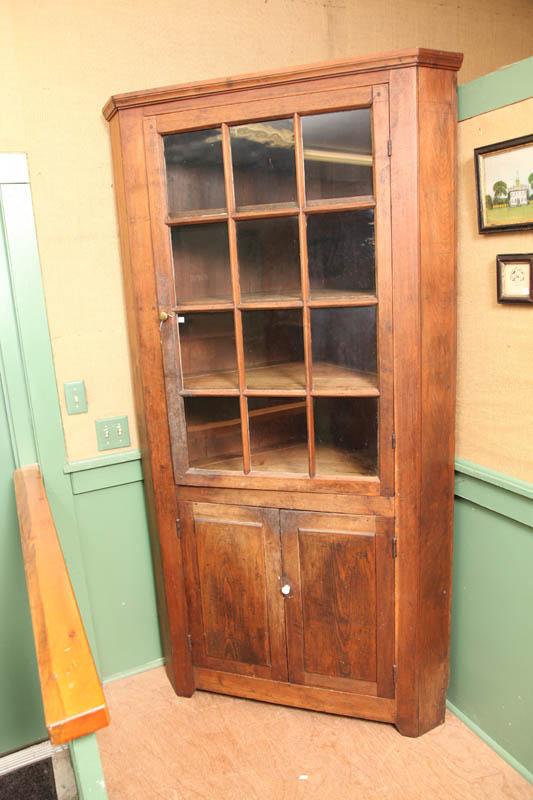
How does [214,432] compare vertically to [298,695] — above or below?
above

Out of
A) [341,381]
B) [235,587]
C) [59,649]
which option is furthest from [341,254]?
[59,649]

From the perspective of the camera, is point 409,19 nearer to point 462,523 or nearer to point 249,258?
point 249,258

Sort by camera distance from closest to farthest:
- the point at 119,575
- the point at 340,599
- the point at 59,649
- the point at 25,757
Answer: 1. the point at 59,649
2. the point at 340,599
3. the point at 25,757
4. the point at 119,575

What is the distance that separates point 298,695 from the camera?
2039 millimetres

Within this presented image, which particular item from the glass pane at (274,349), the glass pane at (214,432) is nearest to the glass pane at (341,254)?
the glass pane at (274,349)

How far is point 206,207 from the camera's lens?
1778 millimetres

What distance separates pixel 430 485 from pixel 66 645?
1127 mm

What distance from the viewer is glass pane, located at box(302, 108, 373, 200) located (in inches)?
64.5

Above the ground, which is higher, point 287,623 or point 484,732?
point 287,623

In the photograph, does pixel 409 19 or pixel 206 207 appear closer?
pixel 206 207

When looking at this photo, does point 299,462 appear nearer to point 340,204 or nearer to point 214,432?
point 214,432

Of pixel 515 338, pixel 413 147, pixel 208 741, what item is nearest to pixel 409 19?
pixel 413 147

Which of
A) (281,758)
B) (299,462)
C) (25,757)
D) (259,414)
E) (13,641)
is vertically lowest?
(25,757)

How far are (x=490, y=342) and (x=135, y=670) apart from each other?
1.71m
